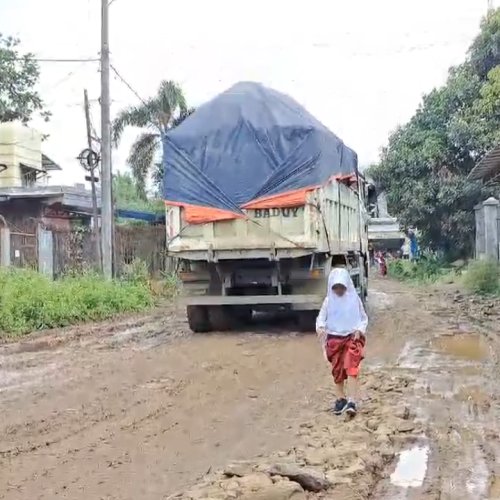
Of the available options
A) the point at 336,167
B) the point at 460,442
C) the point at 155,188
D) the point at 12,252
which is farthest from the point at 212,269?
the point at 155,188

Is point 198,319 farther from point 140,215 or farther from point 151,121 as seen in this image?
point 151,121

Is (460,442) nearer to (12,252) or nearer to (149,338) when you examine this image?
(149,338)

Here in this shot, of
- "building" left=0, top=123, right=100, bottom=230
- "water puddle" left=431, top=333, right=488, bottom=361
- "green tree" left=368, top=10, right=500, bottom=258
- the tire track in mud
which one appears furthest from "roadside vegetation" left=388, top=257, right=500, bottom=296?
"building" left=0, top=123, right=100, bottom=230

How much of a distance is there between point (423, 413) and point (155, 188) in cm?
3217

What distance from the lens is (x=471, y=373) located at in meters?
9.98

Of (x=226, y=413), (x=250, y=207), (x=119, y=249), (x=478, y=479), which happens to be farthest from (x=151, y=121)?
(x=478, y=479)

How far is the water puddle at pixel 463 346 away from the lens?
1170 cm

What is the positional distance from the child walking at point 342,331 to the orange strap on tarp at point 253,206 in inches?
221

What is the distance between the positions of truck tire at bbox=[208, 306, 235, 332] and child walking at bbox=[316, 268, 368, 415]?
668 centimetres

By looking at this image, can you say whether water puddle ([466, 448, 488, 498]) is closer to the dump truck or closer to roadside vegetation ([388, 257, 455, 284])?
the dump truck

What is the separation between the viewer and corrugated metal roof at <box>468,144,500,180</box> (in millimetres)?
18703

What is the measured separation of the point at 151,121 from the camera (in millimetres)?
35156

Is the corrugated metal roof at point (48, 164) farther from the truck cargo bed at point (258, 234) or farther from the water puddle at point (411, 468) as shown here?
the water puddle at point (411, 468)

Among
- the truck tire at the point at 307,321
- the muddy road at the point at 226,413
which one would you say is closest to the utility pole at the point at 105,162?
the muddy road at the point at 226,413
